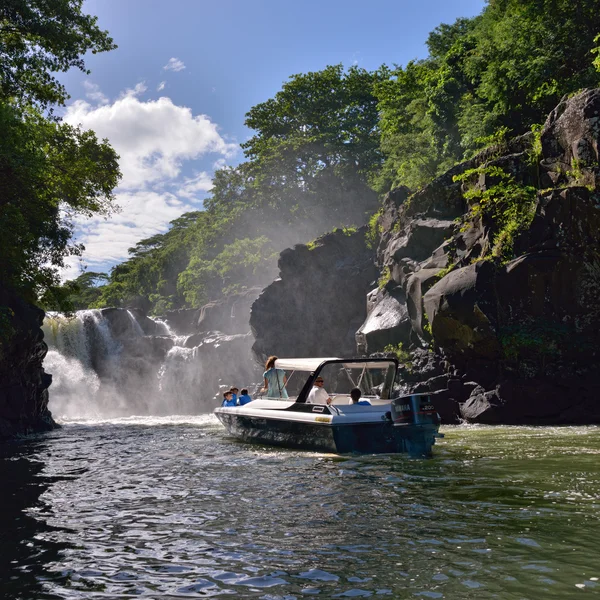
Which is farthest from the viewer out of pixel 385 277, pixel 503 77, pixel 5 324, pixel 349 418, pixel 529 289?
pixel 385 277

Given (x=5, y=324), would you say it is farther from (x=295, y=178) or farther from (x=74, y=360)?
(x=295, y=178)

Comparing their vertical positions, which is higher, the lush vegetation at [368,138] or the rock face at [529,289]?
the lush vegetation at [368,138]

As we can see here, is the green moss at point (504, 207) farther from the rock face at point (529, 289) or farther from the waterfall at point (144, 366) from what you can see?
the waterfall at point (144, 366)

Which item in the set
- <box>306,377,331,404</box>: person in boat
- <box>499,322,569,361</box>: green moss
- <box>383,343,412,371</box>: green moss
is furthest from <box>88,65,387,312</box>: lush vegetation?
<box>306,377,331,404</box>: person in boat

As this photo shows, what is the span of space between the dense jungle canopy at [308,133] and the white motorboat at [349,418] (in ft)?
34.5

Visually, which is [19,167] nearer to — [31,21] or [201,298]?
[31,21]

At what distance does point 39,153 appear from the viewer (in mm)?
22188

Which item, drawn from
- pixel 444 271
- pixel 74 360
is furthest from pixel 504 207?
pixel 74 360

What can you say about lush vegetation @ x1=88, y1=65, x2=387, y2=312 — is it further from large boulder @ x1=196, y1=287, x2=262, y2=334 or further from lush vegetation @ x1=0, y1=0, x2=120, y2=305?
lush vegetation @ x1=0, y1=0, x2=120, y2=305

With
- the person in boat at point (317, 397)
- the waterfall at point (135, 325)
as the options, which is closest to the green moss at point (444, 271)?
the person in boat at point (317, 397)

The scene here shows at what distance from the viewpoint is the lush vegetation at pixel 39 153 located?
20.5 meters

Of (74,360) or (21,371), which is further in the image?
(74,360)

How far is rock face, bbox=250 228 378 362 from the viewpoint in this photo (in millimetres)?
39125

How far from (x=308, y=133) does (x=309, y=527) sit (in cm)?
5575
